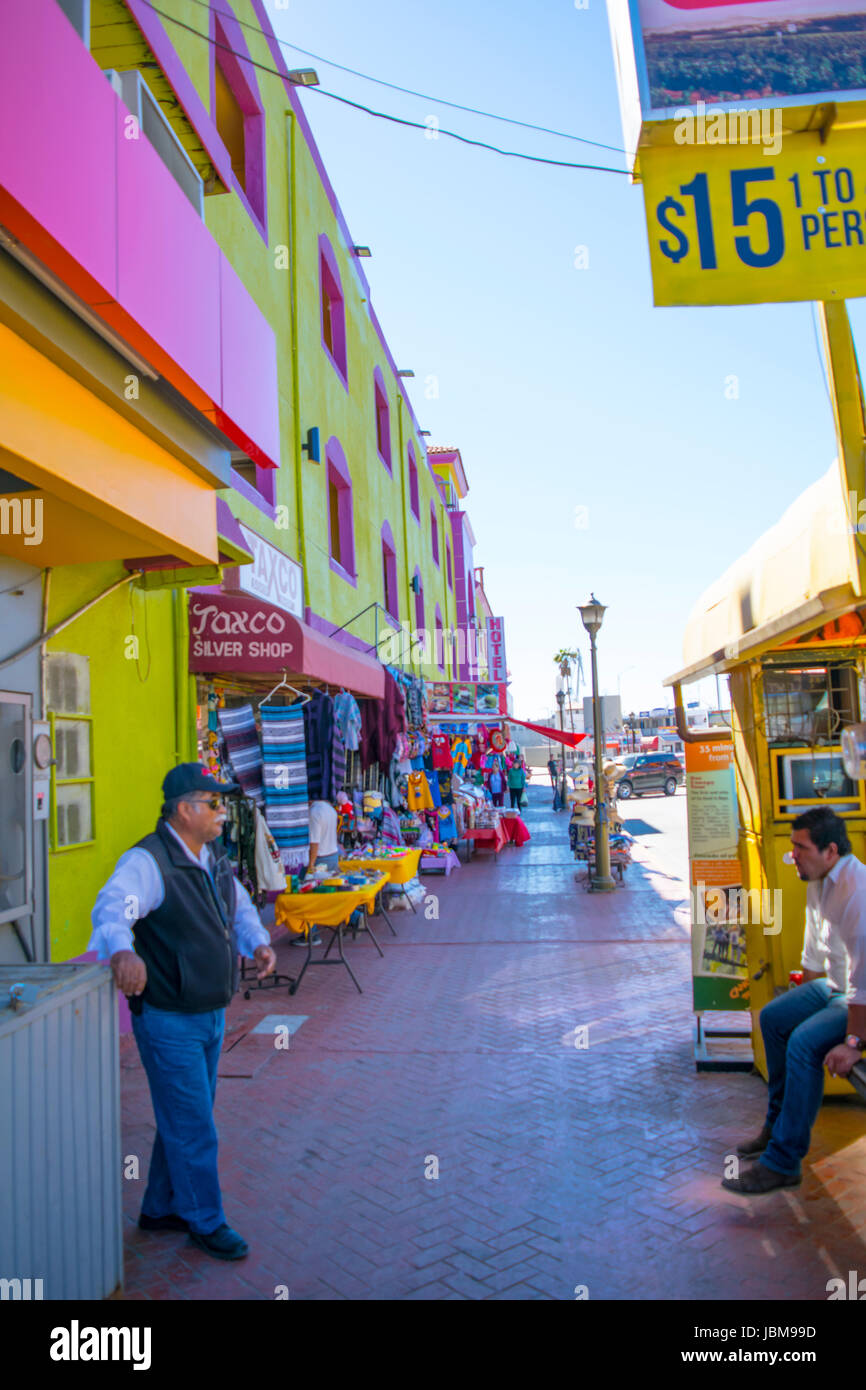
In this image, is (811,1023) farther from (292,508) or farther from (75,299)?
(292,508)

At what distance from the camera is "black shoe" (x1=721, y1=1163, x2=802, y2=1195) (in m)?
4.29

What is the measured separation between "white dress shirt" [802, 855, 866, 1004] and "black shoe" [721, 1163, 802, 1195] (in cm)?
94

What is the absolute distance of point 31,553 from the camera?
563cm

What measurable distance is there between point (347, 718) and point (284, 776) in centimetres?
136

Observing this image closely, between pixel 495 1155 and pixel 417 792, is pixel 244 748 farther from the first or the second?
pixel 417 792

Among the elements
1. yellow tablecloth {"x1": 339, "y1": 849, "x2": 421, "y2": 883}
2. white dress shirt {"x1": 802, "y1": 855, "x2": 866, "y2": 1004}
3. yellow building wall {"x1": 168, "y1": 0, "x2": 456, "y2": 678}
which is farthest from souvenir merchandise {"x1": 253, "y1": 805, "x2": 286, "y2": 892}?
white dress shirt {"x1": 802, "y1": 855, "x2": 866, "y2": 1004}

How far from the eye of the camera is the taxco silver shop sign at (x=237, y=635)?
822cm

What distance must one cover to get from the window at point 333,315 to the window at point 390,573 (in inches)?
167

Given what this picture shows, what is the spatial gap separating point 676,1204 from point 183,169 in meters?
7.30

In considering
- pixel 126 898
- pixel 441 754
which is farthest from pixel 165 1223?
pixel 441 754

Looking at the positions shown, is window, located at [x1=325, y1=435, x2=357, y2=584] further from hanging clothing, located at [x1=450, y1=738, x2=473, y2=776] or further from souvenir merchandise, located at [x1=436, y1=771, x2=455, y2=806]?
souvenir merchandise, located at [x1=436, y1=771, x2=455, y2=806]

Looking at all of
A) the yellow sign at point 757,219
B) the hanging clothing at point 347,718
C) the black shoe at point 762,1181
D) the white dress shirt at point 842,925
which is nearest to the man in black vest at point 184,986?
the black shoe at point 762,1181

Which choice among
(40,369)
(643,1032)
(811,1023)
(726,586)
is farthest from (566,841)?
(40,369)

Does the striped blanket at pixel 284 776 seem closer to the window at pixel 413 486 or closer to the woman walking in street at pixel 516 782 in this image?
the window at pixel 413 486
